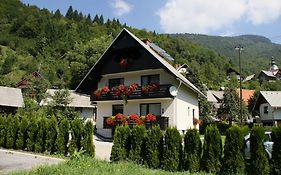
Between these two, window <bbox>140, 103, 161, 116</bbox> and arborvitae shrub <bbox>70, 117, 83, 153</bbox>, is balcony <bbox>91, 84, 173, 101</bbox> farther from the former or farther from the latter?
arborvitae shrub <bbox>70, 117, 83, 153</bbox>

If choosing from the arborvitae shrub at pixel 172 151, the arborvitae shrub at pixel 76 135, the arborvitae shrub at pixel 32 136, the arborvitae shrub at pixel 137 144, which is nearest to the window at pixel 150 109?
the arborvitae shrub at pixel 32 136

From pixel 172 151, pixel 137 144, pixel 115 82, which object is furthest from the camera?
pixel 115 82

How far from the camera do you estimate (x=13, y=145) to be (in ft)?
62.6

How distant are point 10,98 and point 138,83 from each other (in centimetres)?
1948

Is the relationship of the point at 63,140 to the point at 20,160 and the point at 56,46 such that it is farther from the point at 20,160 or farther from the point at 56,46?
the point at 56,46

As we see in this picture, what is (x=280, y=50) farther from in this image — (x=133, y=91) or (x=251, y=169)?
(x=251, y=169)

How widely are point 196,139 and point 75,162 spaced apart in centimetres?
457

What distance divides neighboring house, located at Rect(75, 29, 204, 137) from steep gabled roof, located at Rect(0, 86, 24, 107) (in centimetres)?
1263

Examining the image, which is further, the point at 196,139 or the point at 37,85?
the point at 37,85

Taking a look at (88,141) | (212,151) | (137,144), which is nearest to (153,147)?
(137,144)

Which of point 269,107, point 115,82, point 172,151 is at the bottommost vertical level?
point 172,151

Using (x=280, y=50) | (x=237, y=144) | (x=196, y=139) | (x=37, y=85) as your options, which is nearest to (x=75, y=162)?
(x=196, y=139)

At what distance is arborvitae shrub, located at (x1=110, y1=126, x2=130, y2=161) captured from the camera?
13661 millimetres

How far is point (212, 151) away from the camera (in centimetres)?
1221
